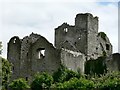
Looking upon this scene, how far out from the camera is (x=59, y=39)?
55.1 metres

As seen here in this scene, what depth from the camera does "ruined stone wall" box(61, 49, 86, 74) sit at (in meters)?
46.0

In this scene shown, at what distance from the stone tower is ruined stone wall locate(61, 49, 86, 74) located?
5.04 metres

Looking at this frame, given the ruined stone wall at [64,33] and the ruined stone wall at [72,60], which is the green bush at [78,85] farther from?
the ruined stone wall at [64,33]

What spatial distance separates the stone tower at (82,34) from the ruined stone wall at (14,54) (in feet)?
17.4

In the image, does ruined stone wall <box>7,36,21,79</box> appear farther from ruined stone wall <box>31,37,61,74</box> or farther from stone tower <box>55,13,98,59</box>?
stone tower <box>55,13,98,59</box>

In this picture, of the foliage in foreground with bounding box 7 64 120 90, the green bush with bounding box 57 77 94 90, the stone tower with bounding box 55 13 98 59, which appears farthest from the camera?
the stone tower with bounding box 55 13 98 59

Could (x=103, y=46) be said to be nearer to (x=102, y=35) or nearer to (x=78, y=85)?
(x=102, y=35)

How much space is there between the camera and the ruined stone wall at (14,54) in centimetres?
4938


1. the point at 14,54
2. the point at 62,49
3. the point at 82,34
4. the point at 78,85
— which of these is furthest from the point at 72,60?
the point at 78,85

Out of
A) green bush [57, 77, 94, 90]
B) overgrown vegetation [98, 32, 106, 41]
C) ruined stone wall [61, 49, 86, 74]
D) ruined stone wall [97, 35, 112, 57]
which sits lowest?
green bush [57, 77, 94, 90]

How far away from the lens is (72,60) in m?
46.6

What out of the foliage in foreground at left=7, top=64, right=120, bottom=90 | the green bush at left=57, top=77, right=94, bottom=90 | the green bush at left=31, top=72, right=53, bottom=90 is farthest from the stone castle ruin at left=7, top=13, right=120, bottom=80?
the green bush at left=57, top=77, right=94, bottom=90

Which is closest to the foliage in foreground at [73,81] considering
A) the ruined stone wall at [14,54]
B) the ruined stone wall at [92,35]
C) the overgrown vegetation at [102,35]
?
the ruined stone wall at [14,54]

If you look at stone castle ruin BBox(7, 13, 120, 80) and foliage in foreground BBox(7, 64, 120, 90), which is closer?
foliage in foreground BBox(7, 64, 120, 90)
